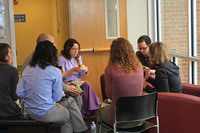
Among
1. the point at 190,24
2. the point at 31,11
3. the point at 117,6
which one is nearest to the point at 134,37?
the point at 117,6

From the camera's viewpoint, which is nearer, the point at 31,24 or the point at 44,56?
the point at 44,56

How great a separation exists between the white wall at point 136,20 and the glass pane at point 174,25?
1.45ft

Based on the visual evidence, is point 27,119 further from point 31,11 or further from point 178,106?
point 31,11

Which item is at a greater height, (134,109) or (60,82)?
(60,82)

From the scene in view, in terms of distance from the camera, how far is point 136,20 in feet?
19.6

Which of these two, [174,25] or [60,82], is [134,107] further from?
[174,25]

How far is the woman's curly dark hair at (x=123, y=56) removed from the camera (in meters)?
2.98

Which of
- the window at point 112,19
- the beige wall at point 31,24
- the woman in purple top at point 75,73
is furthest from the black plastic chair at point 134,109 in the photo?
the beige wall at point 31,24

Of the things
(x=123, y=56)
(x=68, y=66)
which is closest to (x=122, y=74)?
(x=123, y=56)

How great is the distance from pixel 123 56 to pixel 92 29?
2.76 m

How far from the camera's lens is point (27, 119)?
10.5 ft

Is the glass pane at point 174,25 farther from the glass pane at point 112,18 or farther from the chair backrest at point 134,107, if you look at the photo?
the chair backrest at point 134,107

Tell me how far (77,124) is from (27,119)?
0.66 meters

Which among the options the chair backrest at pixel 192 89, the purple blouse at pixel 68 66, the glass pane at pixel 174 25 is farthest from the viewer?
the glass pane at pixel 174 25
